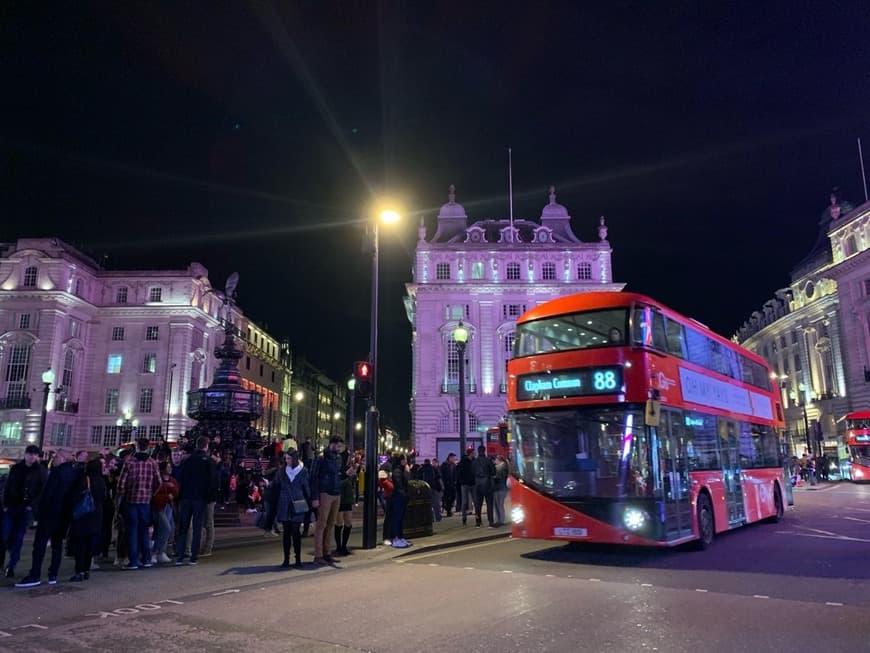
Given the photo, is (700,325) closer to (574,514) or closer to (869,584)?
(574,514)

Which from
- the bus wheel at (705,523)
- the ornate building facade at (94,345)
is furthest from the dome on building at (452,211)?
the bus wheel at (705,523)

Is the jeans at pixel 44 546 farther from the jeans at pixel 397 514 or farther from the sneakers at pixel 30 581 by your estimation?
the jeans at pixel 397 514

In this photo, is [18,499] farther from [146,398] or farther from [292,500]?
[146,398]

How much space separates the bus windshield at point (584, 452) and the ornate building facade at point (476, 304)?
148 ft

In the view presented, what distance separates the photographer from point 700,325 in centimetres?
1421

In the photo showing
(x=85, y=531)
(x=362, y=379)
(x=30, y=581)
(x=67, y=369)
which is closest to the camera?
(x=30, y=581)

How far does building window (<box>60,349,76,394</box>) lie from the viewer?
57219mm

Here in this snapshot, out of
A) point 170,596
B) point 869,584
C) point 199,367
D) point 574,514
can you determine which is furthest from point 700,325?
point 199,367

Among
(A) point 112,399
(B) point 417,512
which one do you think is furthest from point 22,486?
(A) point 112,399

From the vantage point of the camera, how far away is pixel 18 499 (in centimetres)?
948

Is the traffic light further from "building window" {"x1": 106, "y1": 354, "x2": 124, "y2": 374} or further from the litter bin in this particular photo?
"building window" {"x1": 106, "y1": 354, "x2": 124, "y2": 374}

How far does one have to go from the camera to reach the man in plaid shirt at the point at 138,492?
10.3 m

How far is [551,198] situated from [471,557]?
59.0 meters

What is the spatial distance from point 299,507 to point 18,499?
4.10 metres
